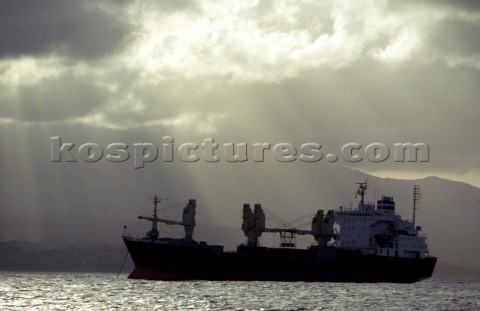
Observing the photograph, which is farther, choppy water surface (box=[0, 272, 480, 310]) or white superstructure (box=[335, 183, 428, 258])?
white superstructure (box=[335, 183, 428, 258])

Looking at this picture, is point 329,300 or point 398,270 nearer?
point 329,300

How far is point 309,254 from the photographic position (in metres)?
104

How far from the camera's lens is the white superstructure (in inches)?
4360

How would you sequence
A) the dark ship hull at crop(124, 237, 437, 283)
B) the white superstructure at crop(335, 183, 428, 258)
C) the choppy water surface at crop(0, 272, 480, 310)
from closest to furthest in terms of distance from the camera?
the choppy water surface at crop(0, 272, 480, 310), the dark ship hull at crop(124, 237, 437, 283), the white superstructure at crop(335, 183, 428, 258)

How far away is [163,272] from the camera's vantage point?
94.2m

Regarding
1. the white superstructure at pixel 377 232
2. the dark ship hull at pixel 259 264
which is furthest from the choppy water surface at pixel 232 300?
the white superstructure at pixel 377 232

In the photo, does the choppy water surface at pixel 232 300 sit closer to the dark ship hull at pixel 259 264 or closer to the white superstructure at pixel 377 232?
the dark ship hull at pixel 259 264

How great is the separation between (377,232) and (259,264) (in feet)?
70.2

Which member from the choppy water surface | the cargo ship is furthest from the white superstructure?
the choppy water surface

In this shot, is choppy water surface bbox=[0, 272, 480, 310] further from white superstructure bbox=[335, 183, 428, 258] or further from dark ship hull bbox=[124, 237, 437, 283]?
white superstructure bbox=[335, 183, 428, 258]

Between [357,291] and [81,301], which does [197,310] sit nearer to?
[81,301]

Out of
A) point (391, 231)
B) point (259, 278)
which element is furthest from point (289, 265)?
point (391, 231)

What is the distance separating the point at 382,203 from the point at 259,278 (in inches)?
973

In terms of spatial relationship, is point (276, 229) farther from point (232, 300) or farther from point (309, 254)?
point (232, 300)
